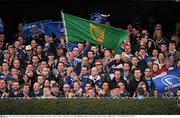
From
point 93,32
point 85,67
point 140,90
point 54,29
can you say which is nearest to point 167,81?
point 140,90

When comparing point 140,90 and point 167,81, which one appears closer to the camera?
point 140,90

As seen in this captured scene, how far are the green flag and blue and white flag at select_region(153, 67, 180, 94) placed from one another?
2456 millimetres

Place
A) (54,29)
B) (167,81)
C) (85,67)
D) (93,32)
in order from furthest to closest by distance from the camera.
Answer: (54,29)
(93,32)
(85,67)
(167,81)

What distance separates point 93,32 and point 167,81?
10.1 ft

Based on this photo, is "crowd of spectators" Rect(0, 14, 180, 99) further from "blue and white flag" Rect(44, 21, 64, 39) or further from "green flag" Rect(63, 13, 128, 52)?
"blue and white flag" Rect(44, 21, 64, 39)

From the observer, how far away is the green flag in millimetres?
19484

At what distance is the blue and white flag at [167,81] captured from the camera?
1730 centimetres

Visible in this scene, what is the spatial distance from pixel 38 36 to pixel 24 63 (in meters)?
2.01

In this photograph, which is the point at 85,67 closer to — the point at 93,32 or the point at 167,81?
the point at 93,32

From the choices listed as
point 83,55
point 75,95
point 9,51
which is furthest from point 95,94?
point 9,51

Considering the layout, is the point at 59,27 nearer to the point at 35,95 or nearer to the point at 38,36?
the point at 38,36

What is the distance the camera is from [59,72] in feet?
59.0

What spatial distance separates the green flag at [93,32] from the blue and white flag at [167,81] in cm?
246

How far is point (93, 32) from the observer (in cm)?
1950
